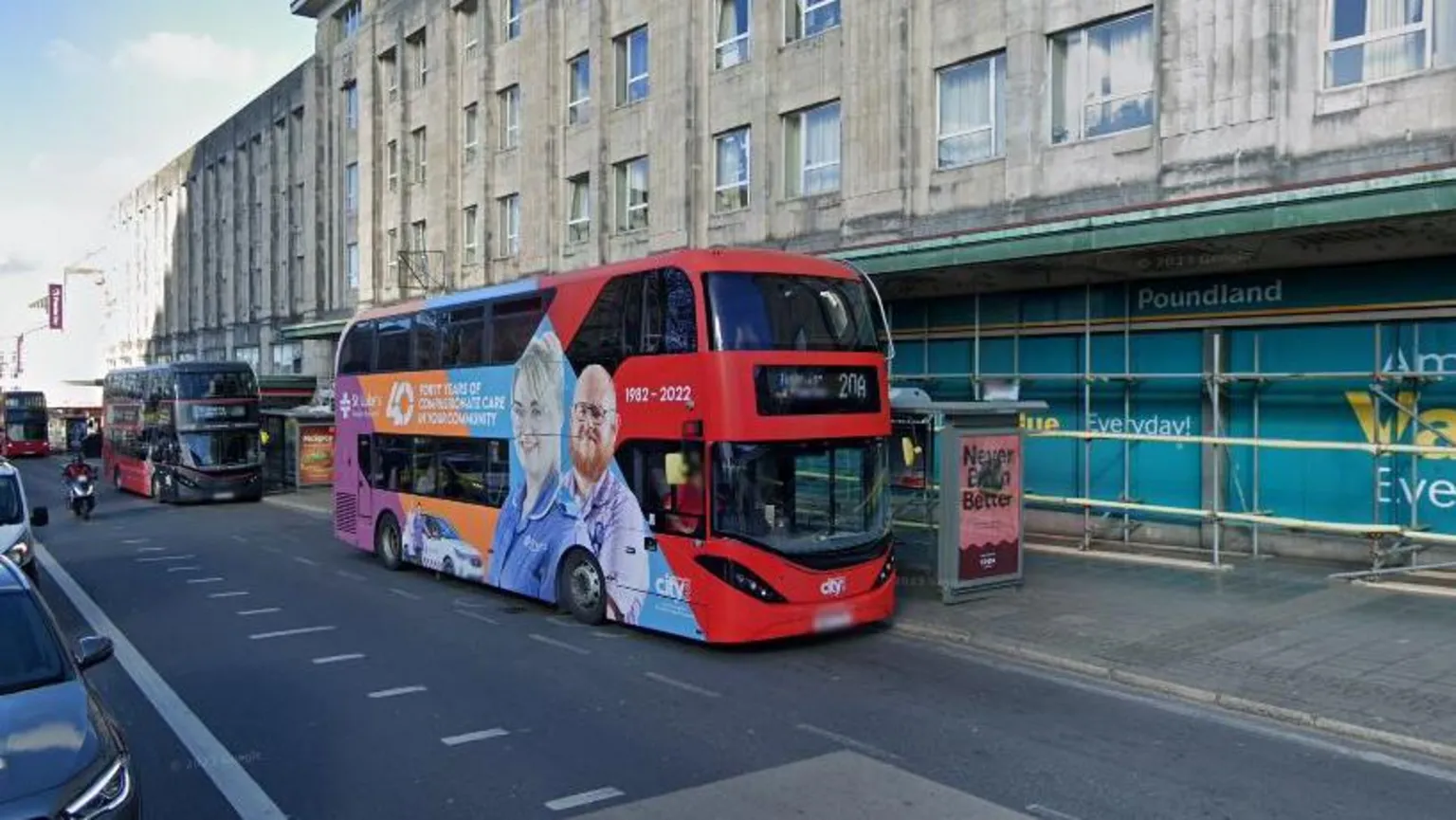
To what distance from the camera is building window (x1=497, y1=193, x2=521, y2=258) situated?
31.4 meters

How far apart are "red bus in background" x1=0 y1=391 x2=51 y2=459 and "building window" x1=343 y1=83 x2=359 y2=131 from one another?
28652 millimetres

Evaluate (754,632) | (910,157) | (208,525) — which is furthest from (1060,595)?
(208,525)

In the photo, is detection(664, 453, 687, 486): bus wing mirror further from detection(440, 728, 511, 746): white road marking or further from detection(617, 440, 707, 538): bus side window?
detection(440, 728, 511, 746): white road marking

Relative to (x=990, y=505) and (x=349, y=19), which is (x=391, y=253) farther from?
(x=990, y=505)

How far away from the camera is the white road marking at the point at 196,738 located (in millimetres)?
6176

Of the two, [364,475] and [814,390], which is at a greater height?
[814,390]

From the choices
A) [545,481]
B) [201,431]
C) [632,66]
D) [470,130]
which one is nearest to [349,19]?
[470,130]

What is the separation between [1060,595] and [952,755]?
599 cm

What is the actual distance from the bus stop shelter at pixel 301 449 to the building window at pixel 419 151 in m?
8.37

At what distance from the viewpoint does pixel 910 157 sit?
18.9 metres

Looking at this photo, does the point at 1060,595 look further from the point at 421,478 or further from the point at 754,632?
the point at 421,478

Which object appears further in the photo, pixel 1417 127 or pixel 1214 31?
pixel 1214 31

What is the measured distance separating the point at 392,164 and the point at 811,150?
21690mm

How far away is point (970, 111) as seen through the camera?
1819 cm
